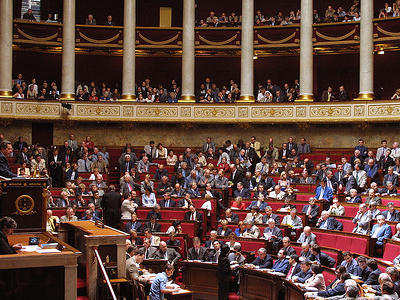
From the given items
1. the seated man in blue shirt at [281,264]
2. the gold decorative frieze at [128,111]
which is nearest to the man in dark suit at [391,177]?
the seated man in blue shirt at [281,264]

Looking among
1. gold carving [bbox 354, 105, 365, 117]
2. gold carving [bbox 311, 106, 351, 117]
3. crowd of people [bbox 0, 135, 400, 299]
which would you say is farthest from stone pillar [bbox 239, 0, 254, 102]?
gold carving [bbox 354, 105, 365, 117]

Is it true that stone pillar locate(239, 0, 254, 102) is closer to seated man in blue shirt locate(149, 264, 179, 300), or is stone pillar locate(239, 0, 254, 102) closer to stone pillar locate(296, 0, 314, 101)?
stone pillar locate(296, 0, 314, 101)

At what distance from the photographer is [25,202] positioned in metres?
6.89

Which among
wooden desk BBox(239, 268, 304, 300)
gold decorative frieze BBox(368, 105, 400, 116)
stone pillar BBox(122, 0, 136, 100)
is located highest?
stone pillar BBox(122, 0, 136, 100)

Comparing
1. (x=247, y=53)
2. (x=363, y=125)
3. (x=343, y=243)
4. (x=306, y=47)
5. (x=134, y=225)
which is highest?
(x=306, y=47)

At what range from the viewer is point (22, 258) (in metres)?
5.22

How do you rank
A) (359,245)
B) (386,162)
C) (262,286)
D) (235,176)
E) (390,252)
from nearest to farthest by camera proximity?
(390,252), (262,286), (359,245), (386,162), (235,176)

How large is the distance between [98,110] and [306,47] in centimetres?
757

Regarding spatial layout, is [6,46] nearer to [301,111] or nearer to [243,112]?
[243,112]

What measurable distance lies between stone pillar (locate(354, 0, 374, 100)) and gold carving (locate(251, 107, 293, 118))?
2.40 m

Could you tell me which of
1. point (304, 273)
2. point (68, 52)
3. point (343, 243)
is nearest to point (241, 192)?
point (343, 243)

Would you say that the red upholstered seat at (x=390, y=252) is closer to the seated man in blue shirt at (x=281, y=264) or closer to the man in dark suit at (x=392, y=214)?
the man in dark suit at (x=392, y=214)

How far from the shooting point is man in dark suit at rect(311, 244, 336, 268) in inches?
387

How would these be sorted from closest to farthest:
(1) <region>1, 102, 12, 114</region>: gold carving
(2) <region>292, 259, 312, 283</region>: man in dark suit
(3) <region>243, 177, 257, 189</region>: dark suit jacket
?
(2) <region>292, 259, 312, 283</region>: man in dark suit
(3) <region>243, 177, 257, 189</region>: dark suit jacket
(1) <region>1, 102, 12, 114</region>: gold carving
